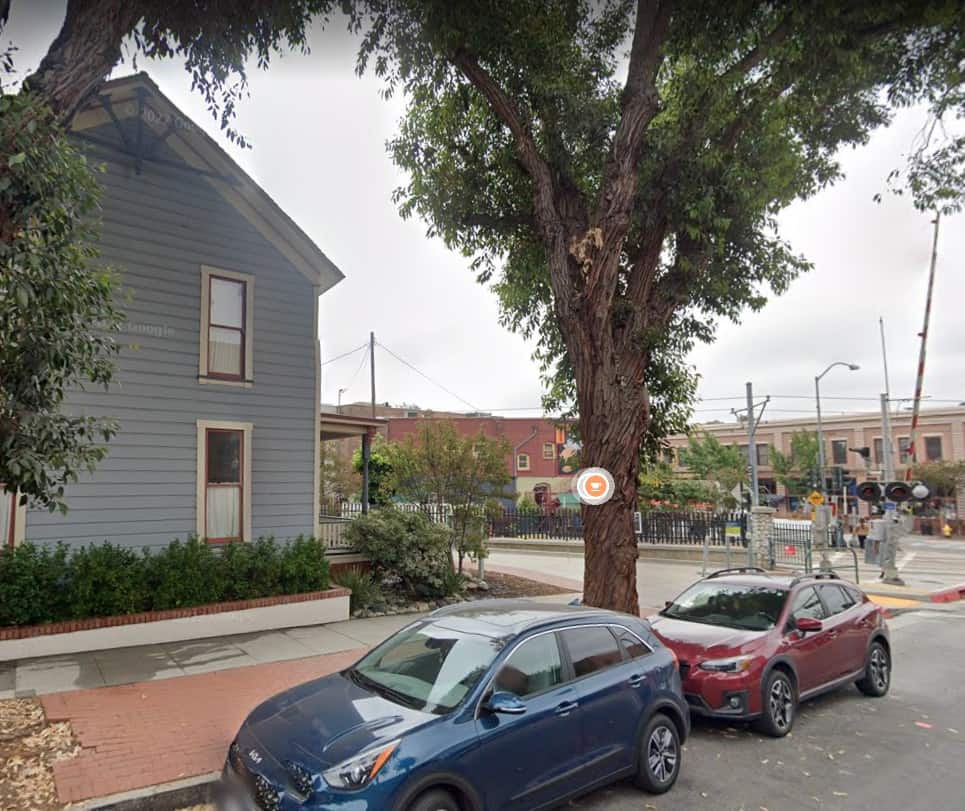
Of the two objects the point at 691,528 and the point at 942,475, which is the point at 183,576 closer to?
the point at 691,528

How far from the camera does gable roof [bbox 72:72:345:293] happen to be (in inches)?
435

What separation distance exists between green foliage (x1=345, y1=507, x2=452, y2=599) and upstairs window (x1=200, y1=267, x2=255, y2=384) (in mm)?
3719

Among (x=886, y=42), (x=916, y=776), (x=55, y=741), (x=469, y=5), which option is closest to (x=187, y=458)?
(x=55, y=741)

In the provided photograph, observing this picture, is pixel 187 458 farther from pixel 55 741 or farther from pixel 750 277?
pixel 750 277

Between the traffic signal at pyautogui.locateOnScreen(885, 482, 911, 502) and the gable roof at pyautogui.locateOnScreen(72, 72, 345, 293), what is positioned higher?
the gable roof at pyautogui.locateOnScreen(72, 72, 345, 293)

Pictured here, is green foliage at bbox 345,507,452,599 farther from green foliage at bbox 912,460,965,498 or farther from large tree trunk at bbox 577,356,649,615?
green foliage at bbox 912,460,965,498

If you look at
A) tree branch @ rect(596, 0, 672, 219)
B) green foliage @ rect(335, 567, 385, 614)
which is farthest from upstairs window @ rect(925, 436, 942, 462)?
tree branch @ rect(596, 0, 672, 219)

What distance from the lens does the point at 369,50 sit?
10008 millimetres

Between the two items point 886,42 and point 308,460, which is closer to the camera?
point 886,42

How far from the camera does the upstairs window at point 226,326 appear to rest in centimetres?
1191

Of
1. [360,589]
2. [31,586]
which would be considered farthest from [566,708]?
[360,589]

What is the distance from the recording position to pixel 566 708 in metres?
4.83

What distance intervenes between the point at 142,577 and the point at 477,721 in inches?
295

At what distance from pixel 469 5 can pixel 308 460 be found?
8207 mm
